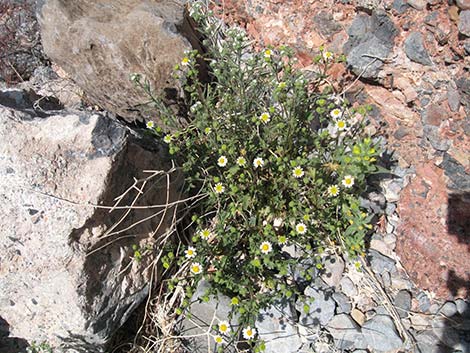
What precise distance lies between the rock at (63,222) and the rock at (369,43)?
189 centimetres

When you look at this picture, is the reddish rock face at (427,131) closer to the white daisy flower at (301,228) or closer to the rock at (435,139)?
the rock at (435,139)

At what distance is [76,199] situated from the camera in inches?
110

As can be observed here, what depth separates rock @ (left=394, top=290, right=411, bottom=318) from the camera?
3126 mm

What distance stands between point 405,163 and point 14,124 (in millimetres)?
2859

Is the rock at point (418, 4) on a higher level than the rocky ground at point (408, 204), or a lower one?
higher

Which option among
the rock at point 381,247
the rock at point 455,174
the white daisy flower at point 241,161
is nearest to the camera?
the white daisy flower at point 241,161

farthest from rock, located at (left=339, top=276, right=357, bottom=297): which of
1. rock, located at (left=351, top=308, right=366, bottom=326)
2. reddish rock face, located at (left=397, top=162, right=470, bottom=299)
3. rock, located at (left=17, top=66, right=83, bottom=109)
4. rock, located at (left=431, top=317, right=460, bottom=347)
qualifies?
rock, located at (left=17, top=66, right=83, bottom=109)

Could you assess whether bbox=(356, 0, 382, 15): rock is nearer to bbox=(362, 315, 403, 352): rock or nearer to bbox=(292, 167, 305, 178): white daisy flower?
bbox=(292, 167, 305, 178): white daisy flower

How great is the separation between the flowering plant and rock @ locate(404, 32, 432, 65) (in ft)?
1.87

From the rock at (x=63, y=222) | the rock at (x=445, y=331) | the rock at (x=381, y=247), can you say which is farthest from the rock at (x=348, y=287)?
the rock at (x=63, y=222)

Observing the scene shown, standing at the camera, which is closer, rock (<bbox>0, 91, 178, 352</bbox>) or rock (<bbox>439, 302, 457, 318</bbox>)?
rock (<bbox>0, 91, 178, 352</bbox>)

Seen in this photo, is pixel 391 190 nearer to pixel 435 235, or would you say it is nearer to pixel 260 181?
pixel 435 235

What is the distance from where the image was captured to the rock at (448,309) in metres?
3.06

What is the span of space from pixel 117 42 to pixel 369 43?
2009 millimetres
